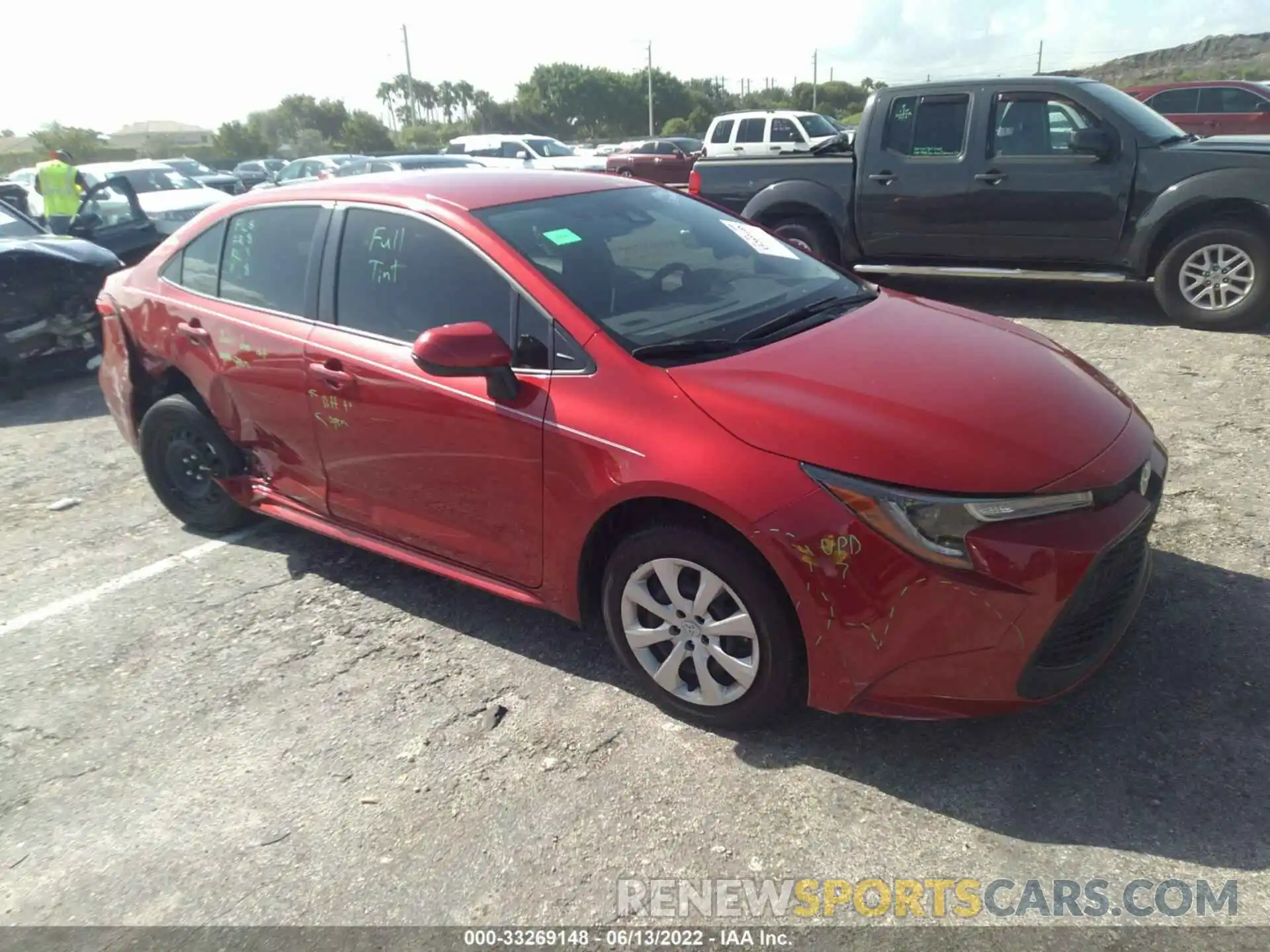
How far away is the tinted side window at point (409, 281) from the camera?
3.30 metres

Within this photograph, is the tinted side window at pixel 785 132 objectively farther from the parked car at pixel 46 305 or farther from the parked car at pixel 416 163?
the parked car at pixel 46 305

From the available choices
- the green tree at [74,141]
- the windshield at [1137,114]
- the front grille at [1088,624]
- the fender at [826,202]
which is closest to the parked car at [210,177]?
the fender at [826,202]

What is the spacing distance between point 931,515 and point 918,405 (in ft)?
1.37

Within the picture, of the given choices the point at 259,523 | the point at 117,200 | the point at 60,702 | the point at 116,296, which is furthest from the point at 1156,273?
the point at 117,200

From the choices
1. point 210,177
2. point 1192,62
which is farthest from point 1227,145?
point 1192,62

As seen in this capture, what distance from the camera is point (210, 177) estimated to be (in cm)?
2208

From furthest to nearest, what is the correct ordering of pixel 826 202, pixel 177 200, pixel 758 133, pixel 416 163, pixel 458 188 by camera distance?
pixel 758 133 → pixel 177 200 → pixel 416 163 → pixel 826 202 → pixel 458 188

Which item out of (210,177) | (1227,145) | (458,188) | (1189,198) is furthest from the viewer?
(210,177)

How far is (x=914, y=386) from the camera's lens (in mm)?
2889

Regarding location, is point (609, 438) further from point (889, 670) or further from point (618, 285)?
point (889, 670)

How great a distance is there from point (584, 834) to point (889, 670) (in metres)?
0.94

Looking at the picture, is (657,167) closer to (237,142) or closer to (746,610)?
(746,610)

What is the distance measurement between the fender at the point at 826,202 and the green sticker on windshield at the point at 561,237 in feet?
17.5

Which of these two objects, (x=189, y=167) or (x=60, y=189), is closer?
(x=60, y=189)
